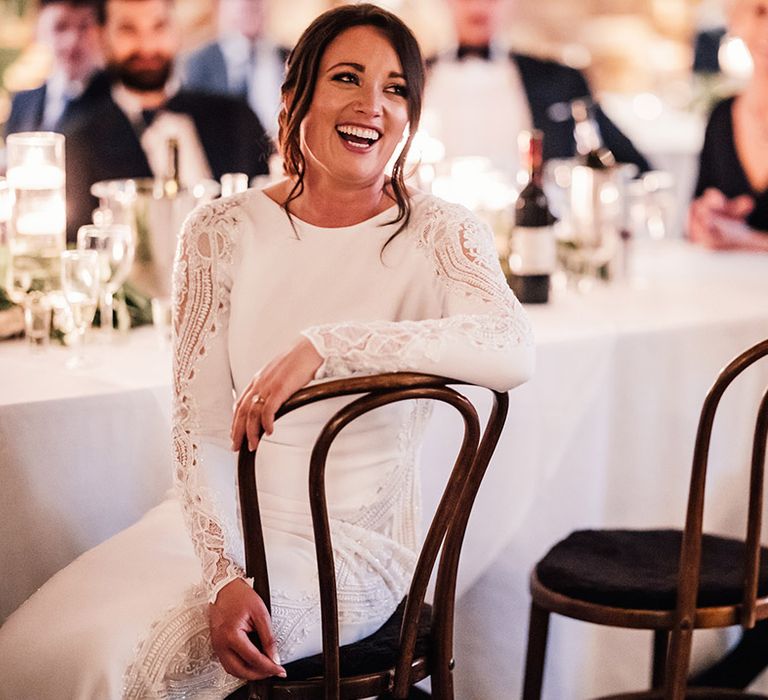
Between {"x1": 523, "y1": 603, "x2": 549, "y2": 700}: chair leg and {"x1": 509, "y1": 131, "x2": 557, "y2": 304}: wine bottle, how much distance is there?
0.84 m

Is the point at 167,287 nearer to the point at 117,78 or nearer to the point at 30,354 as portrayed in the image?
the point at 30,354

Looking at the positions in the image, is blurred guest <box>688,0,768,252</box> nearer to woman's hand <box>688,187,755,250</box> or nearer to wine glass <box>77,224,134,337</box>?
woman's hand <box>688,187,755,250</box>

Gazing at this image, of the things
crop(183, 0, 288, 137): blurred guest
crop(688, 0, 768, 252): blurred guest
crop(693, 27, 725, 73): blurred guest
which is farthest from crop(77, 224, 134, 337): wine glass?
crop(693, 27, 725, 73): blurred guest

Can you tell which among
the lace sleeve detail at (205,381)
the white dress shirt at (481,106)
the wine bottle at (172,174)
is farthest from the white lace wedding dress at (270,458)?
the white dress shirt at (481,106)

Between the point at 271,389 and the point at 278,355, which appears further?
the point at 278,355

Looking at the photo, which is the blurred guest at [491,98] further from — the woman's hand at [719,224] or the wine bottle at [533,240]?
the wine bottle at [533,240]

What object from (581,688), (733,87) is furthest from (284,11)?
(581,688)

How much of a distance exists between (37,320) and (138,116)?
2205 millimetres

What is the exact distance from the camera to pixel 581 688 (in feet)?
7.71

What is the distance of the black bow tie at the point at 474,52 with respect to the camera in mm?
4953

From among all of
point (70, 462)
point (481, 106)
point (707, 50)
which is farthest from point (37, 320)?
point (707, 50)

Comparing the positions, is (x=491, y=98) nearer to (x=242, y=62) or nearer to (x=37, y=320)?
(x=242, y=62)

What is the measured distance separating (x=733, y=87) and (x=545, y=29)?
0.97m

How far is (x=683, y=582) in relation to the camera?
184 cm
